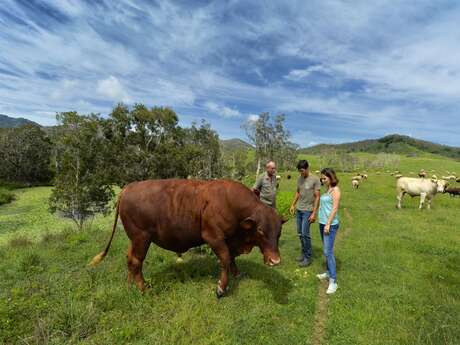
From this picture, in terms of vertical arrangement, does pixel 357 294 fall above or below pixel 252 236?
below

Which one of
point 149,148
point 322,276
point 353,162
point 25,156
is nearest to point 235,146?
point 149,148

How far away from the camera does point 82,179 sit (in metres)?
18.7

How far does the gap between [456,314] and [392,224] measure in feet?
26.9

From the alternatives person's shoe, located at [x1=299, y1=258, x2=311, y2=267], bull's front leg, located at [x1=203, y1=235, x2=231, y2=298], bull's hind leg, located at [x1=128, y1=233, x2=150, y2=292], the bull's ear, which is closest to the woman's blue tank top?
the bull's ear

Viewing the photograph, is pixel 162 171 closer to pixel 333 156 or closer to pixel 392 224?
pixel 392 224

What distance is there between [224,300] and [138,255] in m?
1.82

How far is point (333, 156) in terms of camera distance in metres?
83.3

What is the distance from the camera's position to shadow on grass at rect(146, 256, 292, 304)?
527 cm

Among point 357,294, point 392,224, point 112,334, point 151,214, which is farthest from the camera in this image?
point 392,224

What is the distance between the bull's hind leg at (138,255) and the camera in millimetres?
5043

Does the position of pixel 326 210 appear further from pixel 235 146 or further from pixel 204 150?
pixel 235 146

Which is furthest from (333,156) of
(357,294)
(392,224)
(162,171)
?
(357,294)

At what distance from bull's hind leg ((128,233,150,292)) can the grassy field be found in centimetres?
22

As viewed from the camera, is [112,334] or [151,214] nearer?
[112,334]
